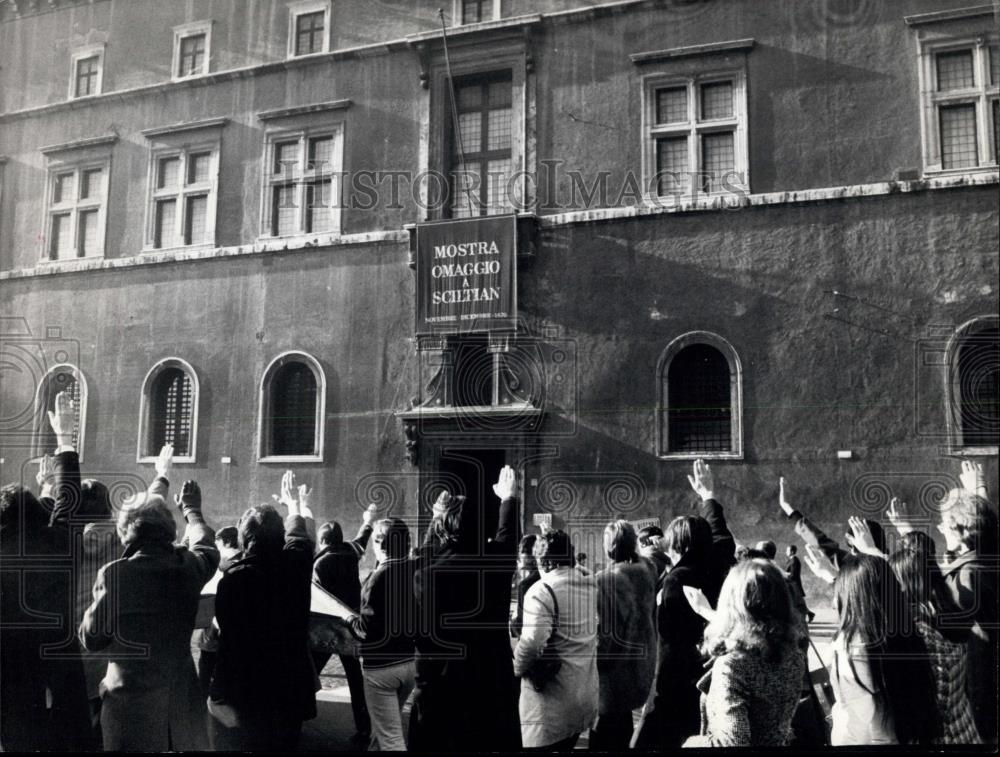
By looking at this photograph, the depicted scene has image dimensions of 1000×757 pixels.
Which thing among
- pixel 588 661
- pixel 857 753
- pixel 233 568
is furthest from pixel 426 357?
pixel 857 753

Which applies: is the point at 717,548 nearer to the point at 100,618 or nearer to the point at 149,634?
the point at 149,634

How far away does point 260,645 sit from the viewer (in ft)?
11.3

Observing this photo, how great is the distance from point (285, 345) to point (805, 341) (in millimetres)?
2401

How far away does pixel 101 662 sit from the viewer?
365 cm

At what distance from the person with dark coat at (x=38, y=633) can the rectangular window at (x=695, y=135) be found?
10.4 ft

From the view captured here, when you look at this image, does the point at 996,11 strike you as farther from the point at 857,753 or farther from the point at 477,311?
the point at 857,753

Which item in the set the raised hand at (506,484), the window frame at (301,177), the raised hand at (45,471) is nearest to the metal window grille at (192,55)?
the window frame at (301,177)

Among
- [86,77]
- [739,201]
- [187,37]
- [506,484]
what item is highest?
[187,37]

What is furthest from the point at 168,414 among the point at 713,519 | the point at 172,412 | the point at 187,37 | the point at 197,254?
the point at 713,519

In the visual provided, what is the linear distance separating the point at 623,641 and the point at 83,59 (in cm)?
387

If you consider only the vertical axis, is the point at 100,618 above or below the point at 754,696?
above

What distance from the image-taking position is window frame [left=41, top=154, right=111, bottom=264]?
420 cm

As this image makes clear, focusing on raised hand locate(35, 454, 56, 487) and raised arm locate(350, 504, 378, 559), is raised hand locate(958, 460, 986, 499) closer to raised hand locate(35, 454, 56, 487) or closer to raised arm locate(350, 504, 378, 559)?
raised arm locate(350, 504, 378, 559)

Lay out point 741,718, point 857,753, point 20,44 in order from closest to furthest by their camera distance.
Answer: point 741,718, point 857,753, point 20,44
